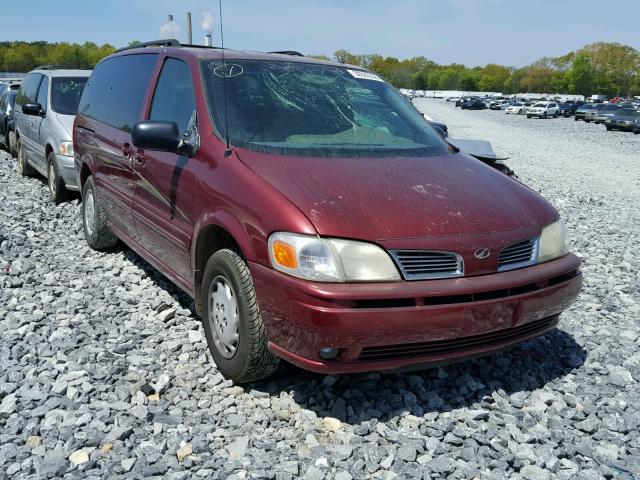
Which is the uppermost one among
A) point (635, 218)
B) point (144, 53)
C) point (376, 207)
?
point (144, 53)

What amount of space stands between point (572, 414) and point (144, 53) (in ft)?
13.6

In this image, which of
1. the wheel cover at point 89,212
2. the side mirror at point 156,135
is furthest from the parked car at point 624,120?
the side mirror at point 156,135

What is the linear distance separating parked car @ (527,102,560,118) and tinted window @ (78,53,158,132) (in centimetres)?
5619

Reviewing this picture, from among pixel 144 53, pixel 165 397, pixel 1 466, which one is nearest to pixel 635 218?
pixel 144 53

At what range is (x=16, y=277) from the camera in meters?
5.43

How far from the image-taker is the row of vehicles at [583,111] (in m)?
37.5

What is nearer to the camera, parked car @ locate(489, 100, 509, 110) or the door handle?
the door handle

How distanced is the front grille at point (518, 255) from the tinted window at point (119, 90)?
297cm

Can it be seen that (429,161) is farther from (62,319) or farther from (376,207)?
(62,319)

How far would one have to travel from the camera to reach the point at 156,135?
12.4 ft

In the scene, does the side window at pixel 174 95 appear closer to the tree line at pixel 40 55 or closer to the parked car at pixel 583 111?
the parked car at pixel 583 111

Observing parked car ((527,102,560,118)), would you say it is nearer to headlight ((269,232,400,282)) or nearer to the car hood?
the car hood

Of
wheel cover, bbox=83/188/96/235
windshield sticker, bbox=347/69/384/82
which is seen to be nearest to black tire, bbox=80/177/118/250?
wheel cover, bbox=83/188/96/235

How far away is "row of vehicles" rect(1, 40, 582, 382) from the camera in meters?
2.93
